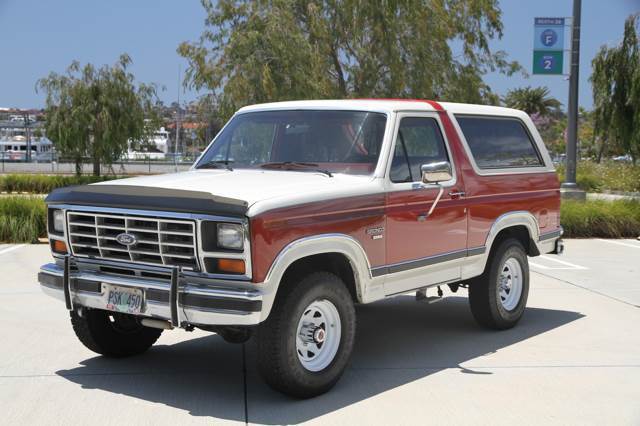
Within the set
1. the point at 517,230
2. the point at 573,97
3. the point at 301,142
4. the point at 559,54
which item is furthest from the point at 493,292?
the point at 559,54

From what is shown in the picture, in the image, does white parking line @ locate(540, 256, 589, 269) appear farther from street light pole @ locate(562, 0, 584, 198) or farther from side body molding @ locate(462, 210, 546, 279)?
street light pole @ locate(562, 0, 584, 198)

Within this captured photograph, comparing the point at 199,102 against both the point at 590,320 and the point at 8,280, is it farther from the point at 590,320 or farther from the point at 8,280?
the point at 590,320

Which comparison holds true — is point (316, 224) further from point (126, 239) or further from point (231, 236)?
point (126, 239)

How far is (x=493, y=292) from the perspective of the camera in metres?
7.48

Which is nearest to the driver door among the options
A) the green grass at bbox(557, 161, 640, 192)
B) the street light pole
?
the street light pole

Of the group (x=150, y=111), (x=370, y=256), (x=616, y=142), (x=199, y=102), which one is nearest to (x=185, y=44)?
(x=199, y=102)

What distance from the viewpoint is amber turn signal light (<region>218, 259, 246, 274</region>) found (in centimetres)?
505

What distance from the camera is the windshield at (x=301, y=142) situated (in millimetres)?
6316

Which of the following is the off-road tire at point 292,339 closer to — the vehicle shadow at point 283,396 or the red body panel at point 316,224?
the vehicle shadow at point 283,396

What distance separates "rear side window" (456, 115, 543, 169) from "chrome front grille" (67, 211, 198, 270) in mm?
3026

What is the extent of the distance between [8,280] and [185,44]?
58.7 feet

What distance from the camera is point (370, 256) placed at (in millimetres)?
5906

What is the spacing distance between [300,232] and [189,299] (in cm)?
80

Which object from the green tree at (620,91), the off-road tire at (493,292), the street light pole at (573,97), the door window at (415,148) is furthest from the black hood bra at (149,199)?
the green tree at (620,91)
